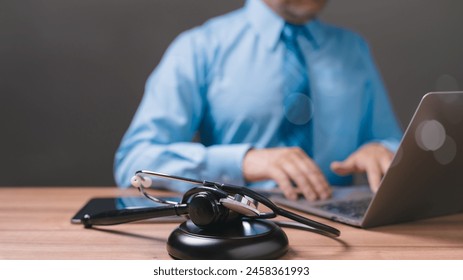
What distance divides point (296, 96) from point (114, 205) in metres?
0.82

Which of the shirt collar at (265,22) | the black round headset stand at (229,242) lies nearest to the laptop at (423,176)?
the black round headset stand at (229,242)

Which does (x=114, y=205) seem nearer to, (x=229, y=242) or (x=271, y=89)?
(x=229, y=242)

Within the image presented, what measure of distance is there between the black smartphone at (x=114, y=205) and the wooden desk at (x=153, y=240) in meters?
0.02

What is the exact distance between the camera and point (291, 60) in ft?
5.13

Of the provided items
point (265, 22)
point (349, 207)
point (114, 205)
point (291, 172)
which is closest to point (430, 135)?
point (349, 207)

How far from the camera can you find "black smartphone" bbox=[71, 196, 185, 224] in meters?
0.81

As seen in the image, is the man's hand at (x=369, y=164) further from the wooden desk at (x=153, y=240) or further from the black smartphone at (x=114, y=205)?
the black smartphone at (x=114, y=205)

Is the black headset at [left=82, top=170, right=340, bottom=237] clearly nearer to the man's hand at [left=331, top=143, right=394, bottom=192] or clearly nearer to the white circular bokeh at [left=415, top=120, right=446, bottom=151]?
the white circular bokeh at [left=415, top=120, right=446, bottom=151]

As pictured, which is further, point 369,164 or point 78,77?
point 78,77

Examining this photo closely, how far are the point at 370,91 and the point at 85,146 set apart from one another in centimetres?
95

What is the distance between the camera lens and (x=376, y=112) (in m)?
1.59
